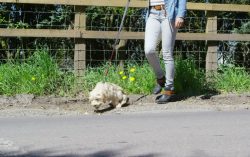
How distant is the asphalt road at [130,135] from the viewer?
5.05 m

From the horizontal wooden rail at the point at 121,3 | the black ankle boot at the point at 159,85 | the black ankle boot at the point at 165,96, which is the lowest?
the black ankle boot at the point at 165,96

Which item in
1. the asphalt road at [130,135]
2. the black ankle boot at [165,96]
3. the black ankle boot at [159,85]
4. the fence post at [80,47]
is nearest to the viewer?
the asphalt road at [130,135]

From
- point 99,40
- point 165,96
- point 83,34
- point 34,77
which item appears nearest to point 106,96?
point 165,96

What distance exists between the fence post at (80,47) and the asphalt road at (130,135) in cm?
202

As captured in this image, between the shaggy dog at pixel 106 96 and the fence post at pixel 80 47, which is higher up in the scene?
the fence post at pixel 80 47

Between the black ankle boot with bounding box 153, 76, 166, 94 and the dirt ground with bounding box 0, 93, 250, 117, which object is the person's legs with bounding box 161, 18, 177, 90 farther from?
the dirt ground with bounding box 0, 93, 250, 117

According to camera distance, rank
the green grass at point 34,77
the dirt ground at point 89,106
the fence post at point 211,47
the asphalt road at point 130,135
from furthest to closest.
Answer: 1. the fence post at point 211,47
2. the green grass at point 34,77
3. the dirt ground at point 89,106
4. the asphalt road at point 130,135

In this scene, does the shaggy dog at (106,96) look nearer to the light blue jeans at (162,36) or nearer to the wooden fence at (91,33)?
the light blue jeans at (162,36)

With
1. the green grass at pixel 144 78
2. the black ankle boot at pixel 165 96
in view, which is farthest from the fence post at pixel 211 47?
the black ankle boot at pixel 165 96

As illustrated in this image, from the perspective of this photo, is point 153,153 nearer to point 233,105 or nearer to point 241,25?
point 233,105

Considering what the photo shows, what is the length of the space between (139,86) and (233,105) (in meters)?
1.59

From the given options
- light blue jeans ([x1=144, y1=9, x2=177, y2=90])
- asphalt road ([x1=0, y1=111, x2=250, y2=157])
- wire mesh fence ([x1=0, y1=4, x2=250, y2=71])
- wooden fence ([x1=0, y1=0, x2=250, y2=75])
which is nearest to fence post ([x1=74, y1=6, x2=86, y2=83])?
wooden fence ([x1=0, y1=0, x2=250, y2=75])

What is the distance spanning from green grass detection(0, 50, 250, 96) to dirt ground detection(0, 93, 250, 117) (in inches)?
11.4

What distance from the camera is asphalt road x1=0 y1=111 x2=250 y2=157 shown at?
5047 millimetres
